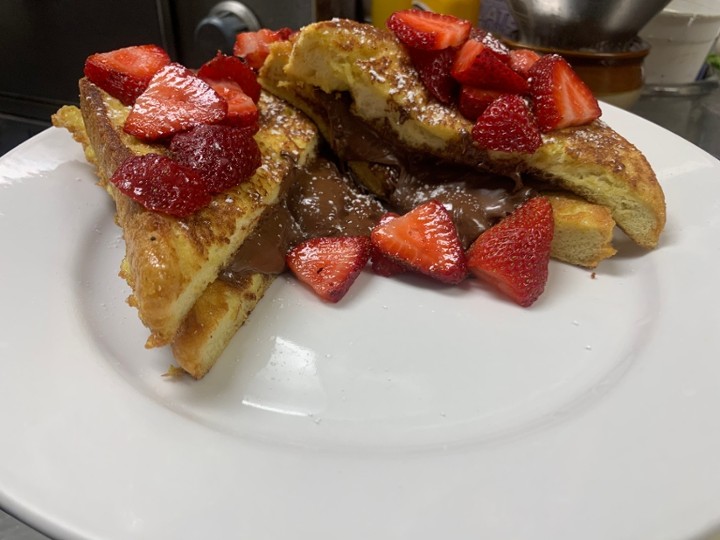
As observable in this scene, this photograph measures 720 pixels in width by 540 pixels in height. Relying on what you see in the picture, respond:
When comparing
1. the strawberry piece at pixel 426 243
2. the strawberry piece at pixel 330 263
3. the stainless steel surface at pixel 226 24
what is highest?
the stainless steel surface at pixel 226 24

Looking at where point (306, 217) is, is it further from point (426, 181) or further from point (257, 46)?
point (257, 46)

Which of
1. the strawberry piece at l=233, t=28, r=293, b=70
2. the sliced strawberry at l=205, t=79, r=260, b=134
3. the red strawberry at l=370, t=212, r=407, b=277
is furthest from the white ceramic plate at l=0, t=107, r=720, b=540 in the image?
the strawberry piece at l=233, t=28, r=293, b=70

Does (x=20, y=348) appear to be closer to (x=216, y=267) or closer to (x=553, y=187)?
(x=216, y=267)

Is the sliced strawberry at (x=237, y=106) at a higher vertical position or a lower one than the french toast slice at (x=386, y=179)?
higher

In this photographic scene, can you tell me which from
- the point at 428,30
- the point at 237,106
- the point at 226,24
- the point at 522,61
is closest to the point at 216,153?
the point at 237,106

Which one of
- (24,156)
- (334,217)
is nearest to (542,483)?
(334,217)

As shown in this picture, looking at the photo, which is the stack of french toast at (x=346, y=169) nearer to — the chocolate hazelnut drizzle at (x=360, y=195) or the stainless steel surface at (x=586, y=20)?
the chocolate hazelnut drizzle at (x=360, y=195)

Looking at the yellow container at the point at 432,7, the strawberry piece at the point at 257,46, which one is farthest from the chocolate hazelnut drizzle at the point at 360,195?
the yellow container at the point at 432,7
